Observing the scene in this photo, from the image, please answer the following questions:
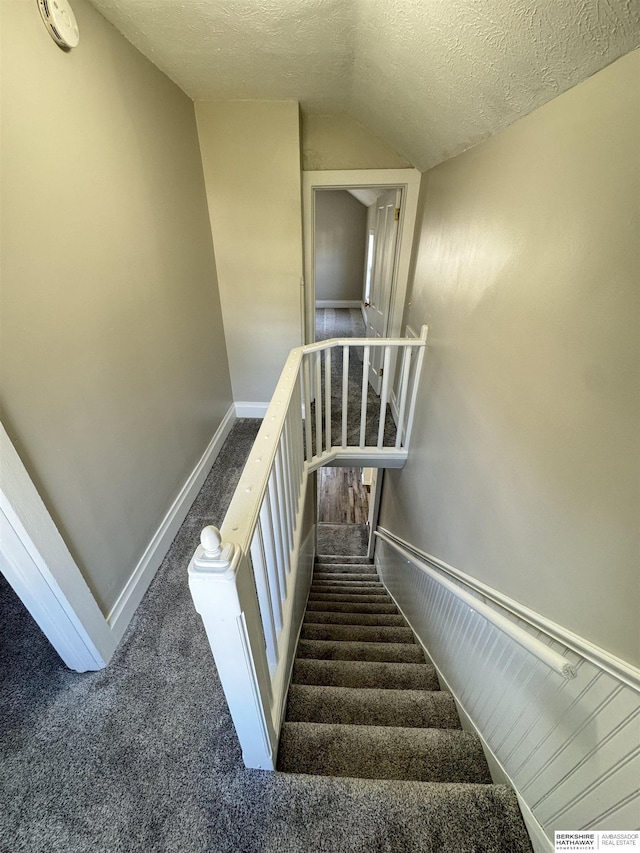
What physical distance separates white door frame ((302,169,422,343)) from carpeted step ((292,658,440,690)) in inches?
104

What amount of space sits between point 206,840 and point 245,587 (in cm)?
79

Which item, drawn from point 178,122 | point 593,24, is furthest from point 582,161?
point 178,122

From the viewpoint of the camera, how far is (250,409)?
3.31 metres

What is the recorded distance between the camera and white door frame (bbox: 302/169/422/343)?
263 centimetres

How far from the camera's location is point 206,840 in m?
0.93

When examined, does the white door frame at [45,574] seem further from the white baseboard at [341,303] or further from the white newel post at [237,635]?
the white baseboard at [341,303]

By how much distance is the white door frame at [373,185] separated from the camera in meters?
2.63

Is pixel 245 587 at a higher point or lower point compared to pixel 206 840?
higher

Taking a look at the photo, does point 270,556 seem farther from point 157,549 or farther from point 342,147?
point 342,147

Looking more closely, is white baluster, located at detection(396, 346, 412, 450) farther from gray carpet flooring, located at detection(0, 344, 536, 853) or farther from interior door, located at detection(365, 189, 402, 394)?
gray carpet flooring, located at detection(0, 344, 536, 853)

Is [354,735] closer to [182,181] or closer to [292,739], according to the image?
[292,739]

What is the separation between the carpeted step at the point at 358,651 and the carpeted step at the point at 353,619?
43 centimetres

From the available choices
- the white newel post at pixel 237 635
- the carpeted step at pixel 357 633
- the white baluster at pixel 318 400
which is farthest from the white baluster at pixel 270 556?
the white baluster at pixel 318 400

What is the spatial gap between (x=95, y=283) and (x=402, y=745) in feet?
6.81
